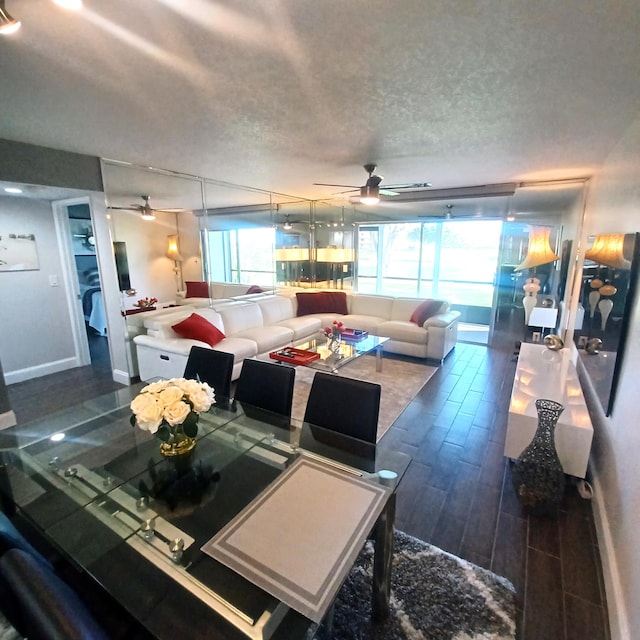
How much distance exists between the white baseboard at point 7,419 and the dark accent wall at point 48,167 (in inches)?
80.9

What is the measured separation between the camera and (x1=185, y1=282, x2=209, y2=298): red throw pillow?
15.3 feet

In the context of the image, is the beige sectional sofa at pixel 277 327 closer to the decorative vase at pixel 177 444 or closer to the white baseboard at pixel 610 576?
the decorative vase at pixel 177 444

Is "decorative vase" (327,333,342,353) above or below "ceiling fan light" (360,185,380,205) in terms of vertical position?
below

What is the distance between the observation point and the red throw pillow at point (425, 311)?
16.6 ft

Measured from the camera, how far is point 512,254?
203 inches

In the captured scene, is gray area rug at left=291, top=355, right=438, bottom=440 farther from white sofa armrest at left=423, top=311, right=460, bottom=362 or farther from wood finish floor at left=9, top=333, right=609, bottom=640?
white sofa armrest at left=423, top=311, right=460, bottom=362

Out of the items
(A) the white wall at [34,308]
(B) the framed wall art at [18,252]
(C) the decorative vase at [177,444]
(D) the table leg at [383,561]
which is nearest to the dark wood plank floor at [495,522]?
(D) the table leg at [383,561]

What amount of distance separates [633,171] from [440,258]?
551 cm

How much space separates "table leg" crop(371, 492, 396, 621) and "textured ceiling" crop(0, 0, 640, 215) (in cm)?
191

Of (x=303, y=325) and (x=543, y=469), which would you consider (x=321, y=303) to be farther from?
(x=543, y=469)

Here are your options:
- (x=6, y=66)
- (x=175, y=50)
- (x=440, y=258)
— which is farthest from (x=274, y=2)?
(x=440, y=258)

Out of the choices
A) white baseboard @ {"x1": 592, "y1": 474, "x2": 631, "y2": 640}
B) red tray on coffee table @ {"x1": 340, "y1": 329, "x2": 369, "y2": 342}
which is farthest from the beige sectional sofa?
white baseboard @ {"x1": 592, "y1": 474, "x2": 631, "y2": 640}

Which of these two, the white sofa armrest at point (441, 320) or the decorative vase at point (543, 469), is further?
the white sofa armrest at point (441, 320)

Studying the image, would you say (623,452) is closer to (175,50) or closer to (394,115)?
(394,115)
